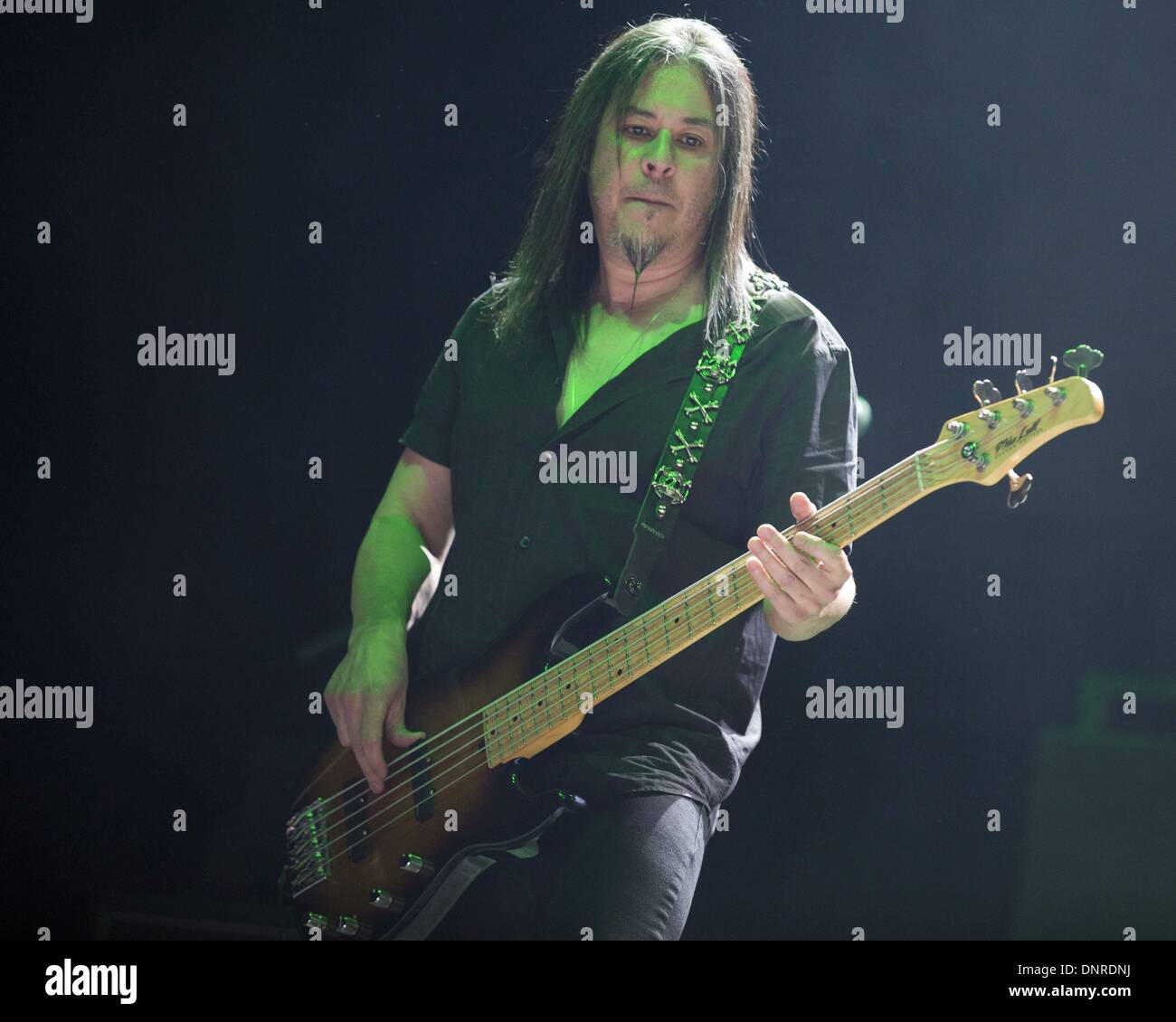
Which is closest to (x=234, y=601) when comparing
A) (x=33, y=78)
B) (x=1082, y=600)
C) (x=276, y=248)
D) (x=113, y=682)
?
(x=113, y=682)

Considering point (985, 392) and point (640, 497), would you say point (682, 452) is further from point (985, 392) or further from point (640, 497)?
point (985, 392)

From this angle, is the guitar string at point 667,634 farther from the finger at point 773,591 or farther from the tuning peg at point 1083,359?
the tuning peg at point 1083,359

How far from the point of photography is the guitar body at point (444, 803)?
2.77 m

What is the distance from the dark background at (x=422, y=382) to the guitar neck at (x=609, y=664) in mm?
360

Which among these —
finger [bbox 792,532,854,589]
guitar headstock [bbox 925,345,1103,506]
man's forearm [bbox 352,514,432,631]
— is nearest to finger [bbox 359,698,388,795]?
man's forearm [bbox 352,514,432,631]

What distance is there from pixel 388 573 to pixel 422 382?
0.44 m

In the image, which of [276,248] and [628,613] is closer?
[628,613]

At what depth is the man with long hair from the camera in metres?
2.84

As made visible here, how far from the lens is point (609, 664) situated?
109 inches

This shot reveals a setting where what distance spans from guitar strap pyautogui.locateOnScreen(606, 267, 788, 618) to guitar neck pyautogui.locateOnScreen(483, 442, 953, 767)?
4.5 inches
